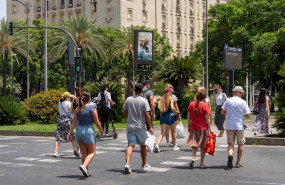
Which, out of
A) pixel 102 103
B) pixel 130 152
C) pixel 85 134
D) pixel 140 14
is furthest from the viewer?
pixel 140 14

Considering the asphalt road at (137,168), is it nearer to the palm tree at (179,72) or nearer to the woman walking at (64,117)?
the woman walking at (64,117)

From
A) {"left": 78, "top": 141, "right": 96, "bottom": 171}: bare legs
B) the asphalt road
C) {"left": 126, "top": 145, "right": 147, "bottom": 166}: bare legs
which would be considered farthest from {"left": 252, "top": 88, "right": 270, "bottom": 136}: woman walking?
{"left": 78, "top": 141, "right": 96, "bottom": 171}: bare legs

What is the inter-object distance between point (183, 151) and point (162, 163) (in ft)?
8.51

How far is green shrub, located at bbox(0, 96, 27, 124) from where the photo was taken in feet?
89.9

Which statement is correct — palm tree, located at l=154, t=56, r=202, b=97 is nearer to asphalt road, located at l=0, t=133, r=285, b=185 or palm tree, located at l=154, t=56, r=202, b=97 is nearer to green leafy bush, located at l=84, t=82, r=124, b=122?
green leafy bush, located at l=84, t=82, r=124, b=122

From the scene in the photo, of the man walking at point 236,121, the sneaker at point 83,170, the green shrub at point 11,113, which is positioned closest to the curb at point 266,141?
the man walking at point 236,121

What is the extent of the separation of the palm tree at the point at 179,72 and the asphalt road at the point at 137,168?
1501 cm

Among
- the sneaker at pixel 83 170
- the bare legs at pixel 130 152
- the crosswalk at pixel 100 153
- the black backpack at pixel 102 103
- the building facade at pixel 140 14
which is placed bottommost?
the crosswalk at pixel 100 153

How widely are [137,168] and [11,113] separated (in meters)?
17.2

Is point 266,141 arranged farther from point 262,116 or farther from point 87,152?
point 87,152

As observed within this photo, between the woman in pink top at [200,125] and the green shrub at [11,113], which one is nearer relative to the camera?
the woman in pink top at [200,125]

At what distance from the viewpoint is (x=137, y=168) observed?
37.4 feet

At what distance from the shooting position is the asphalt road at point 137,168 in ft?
32.1

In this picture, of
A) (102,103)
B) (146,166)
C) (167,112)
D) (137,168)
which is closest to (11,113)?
(102,103)
